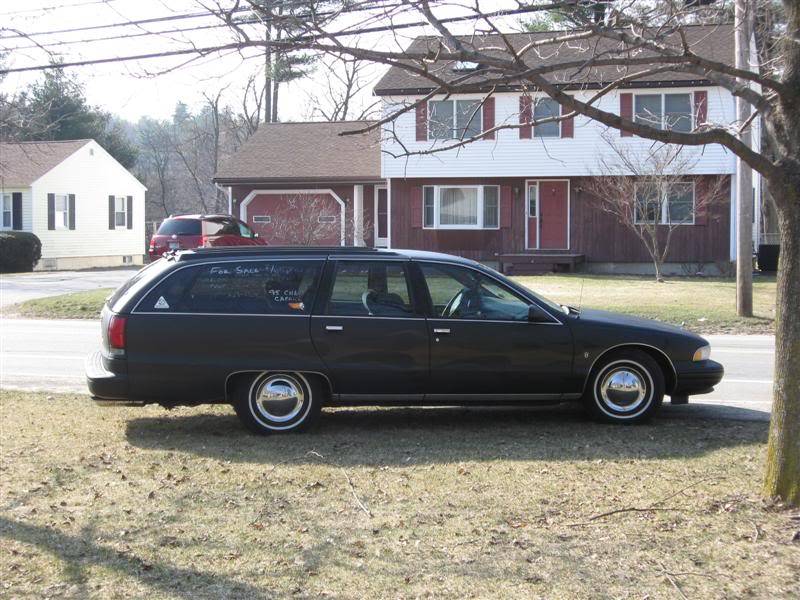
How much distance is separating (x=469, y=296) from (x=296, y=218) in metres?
23.5

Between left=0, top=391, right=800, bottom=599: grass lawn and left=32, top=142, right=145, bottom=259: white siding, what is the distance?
1308 inches

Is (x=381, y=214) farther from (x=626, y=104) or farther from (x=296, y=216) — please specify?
(x=626, y=104)

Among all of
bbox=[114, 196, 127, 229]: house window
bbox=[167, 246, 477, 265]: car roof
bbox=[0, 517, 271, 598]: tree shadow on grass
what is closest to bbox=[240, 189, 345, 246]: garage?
bbox=[114, 196, 127, 229]: house window

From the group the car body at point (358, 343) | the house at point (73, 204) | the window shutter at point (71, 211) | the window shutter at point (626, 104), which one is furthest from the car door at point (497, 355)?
the window shutter at point (71, 211)

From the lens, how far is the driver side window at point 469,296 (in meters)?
7.73

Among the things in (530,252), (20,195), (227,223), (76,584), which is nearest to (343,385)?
(76,584)

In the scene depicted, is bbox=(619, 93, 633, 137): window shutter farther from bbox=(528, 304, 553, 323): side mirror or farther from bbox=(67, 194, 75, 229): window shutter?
bbox=(67, 194, 75, 229): window shutter

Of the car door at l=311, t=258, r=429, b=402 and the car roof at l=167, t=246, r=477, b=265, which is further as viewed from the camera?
the car roof at l=167, t=246, r=477, b=265

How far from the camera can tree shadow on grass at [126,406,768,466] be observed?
6.80 m

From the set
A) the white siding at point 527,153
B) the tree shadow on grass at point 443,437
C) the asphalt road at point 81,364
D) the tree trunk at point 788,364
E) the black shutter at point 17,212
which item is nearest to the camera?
the tree trunk at point 788,364

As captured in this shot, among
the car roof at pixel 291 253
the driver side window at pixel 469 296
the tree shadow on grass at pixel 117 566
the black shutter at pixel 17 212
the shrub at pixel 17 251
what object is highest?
the black shutter at pixel 17 212

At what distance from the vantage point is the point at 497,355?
7.59 m

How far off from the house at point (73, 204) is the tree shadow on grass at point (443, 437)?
31.2 meters

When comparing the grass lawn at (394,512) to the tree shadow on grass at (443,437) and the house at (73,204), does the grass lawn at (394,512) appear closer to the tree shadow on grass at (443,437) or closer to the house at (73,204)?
the tree shadow on grass at (443,437)
